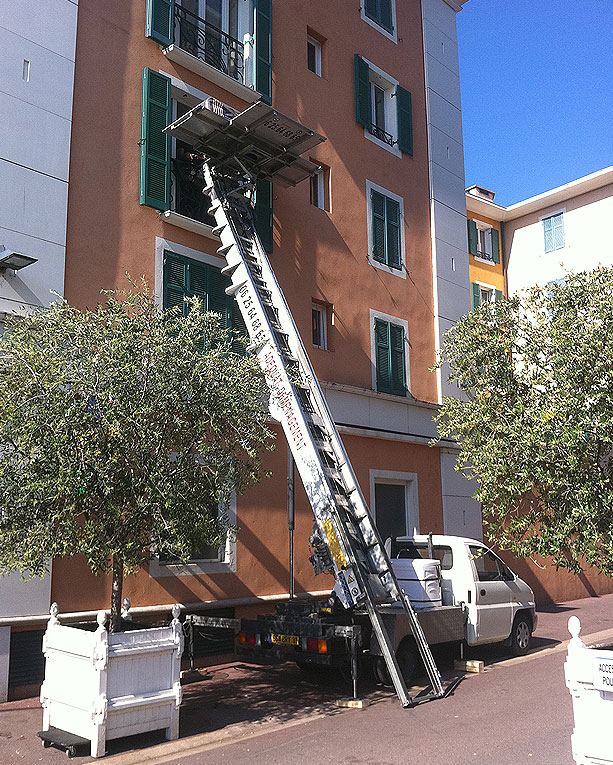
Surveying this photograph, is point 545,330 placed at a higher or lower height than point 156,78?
lower

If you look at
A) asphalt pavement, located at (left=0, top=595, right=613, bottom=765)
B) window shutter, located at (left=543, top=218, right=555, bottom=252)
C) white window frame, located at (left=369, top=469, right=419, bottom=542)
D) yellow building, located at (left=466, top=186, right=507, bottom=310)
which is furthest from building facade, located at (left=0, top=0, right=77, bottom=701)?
window shutter, located at (left=543, top=218, right=555, bottom=252)

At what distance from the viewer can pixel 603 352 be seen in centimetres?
821

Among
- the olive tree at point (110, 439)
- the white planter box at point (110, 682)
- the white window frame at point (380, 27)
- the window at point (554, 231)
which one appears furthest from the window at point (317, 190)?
the window at point (554, 231)

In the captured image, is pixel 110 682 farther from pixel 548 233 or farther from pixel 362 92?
pixel 548 233

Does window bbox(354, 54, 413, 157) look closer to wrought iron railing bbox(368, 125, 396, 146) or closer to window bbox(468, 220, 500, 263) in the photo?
wrought iron railing bbox(368, 125, 396, 146)

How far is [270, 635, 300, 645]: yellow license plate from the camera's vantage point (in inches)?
369

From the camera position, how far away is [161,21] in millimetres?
12969

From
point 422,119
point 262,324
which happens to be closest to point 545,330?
point 262,324

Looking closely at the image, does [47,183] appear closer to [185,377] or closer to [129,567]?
[185,377]

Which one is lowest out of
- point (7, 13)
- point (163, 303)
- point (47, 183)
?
point (163, 303)

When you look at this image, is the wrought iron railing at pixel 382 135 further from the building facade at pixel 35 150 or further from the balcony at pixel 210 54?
the building facade at pixel 35 150

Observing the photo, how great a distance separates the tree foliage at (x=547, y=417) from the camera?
26.6 ft

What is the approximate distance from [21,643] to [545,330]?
7.50 meters

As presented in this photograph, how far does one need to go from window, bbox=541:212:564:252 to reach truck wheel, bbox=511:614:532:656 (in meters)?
17.2
